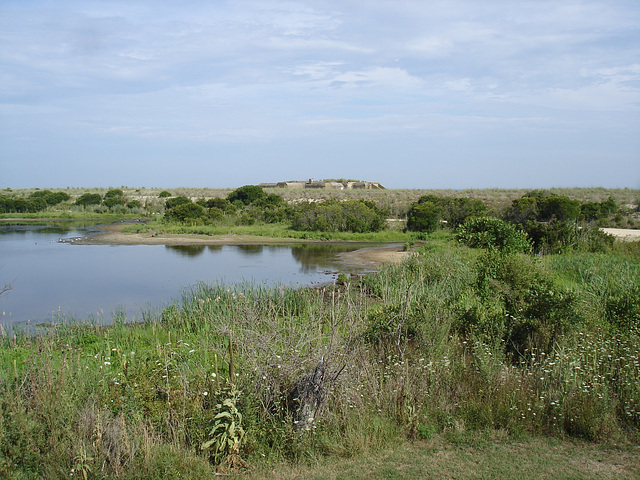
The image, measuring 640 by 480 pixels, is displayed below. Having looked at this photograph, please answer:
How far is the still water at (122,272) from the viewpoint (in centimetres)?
1422

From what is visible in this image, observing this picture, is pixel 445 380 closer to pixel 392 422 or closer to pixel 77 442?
pixel 392 422

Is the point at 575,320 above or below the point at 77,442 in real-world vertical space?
above

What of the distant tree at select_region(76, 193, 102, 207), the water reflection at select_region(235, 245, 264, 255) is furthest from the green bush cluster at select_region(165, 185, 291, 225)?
the distant tree at select_region(76, 193, 102, 207)

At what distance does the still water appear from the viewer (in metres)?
14.2

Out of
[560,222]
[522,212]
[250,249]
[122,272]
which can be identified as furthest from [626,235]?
[122,272]

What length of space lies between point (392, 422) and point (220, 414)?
5.49ft

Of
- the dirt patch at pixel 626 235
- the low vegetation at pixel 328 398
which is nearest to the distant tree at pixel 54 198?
the dirt patch at pixel 626 235

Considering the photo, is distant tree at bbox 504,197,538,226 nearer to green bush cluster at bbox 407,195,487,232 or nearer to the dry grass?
green bush cluster at bbox 407,195,487,232

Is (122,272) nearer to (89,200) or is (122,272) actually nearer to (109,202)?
(109,202)

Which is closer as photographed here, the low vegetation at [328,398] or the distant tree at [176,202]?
the low vegetation at [328,398]

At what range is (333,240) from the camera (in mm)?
33406

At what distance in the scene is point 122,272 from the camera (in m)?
20.6

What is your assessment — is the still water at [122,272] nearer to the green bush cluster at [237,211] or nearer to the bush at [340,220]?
the bush at [340,220]

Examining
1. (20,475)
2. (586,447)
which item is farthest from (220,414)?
(586,447)
